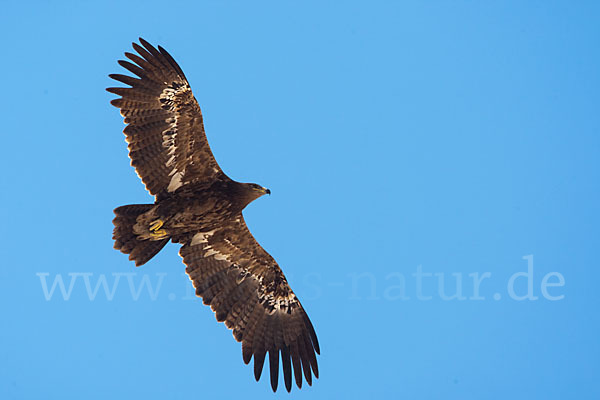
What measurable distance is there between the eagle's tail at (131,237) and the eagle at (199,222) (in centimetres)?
2

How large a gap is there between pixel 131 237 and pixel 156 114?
238 centimetres

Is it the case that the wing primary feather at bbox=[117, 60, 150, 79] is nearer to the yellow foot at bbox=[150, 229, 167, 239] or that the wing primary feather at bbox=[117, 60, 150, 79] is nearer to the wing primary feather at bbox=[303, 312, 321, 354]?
the yellow foot at bbox=[150, 229, 167, 239]

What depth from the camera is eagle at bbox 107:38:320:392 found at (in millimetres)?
15195

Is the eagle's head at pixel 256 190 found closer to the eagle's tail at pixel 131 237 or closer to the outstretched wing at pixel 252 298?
the outstretched wing at pixel 252 298

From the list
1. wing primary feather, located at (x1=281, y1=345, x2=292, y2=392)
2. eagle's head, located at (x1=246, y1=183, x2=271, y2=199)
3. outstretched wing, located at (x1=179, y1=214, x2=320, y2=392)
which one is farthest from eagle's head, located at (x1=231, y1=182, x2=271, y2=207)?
wing primary feather, located at (x1=281, y1=345, x2=292, y2=392)

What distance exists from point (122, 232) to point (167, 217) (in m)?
0.89

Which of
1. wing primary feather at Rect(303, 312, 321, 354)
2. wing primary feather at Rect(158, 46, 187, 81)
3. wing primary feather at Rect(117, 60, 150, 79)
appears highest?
wing primary feather at Rect(158, 46, 187, 81)

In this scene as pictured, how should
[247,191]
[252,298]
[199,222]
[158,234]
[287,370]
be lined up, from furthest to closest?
[252,298]
[287,370]
[199,222]
[247,191]
[158,234]

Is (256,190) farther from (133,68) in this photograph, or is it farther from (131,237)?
(133,68)

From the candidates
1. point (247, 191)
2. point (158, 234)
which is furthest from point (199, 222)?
point (247, 191)

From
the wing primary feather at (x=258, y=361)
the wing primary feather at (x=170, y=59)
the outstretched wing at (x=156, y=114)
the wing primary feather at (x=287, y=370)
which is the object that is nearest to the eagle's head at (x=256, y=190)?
the outstretched wing at (x=156, y=114)

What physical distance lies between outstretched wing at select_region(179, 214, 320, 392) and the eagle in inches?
0.8

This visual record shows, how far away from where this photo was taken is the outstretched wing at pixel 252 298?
1619cm

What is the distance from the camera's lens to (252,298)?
1662cm
